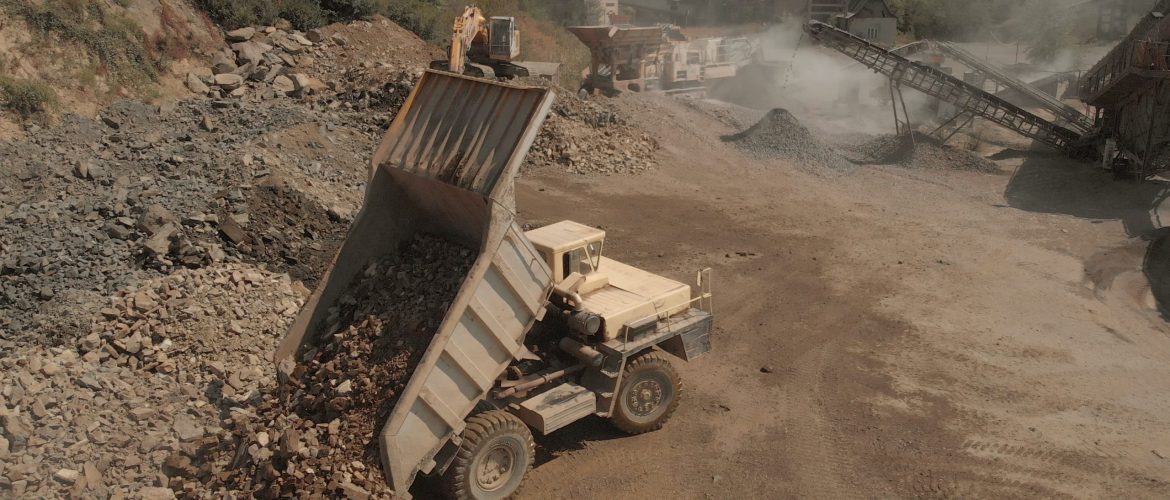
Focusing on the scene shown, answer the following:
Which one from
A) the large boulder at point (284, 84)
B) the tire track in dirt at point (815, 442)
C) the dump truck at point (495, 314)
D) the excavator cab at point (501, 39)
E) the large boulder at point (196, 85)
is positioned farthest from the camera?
the excavator cab at point (501, 39)

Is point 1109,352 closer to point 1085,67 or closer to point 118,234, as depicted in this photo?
point 118,234

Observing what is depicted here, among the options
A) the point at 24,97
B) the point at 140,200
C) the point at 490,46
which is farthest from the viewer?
the point at 490,46

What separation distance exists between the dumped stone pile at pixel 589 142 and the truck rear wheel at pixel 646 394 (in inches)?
452

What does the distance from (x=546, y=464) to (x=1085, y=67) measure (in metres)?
38.8

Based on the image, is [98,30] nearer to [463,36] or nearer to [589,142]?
[463,36]

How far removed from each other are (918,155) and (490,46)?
39.9 feet

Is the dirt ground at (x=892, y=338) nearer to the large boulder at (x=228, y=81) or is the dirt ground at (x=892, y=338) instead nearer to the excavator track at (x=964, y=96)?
the excavator track at (x=964, y=96)

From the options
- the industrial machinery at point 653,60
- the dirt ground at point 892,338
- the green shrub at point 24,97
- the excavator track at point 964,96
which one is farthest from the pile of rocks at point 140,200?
the excavator track at point 964,96

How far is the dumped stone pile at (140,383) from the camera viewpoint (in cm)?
730

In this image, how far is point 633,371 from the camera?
8.71 meters

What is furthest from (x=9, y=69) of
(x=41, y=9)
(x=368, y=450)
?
(x=368, y=450)

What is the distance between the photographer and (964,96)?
22.9 meters

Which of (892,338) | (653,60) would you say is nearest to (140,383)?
(892,338)

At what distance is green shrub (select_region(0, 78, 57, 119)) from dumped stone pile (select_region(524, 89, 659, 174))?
9627mm
